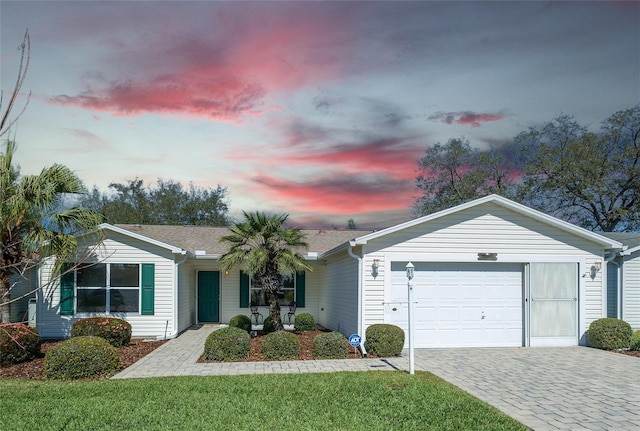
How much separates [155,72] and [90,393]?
7641mm

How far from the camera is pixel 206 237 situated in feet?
64.2

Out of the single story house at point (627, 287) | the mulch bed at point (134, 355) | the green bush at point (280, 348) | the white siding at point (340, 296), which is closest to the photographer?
the mulch bed at point (134, 355)

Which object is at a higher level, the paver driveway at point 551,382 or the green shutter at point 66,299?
the green shutter at point 66,299

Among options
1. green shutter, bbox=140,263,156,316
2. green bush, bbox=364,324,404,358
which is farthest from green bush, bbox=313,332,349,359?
green shutter, bbox=140,263,156,316

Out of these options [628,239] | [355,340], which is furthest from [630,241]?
[355,340]

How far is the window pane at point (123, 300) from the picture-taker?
14328mm

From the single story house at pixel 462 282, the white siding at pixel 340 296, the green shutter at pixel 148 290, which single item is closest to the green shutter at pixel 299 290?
the white siding at pixel 340 296

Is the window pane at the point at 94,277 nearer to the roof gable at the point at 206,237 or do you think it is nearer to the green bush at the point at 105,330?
the green bush at the point at 105,330

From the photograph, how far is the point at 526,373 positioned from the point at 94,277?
11.6 m

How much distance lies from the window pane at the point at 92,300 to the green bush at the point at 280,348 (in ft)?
19.7

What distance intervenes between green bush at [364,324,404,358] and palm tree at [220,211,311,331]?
2581 mm

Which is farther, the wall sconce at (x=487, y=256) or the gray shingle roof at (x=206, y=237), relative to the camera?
the gray shingle roof at (x=206, y=237)

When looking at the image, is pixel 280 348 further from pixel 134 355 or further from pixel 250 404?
pixel 250 404

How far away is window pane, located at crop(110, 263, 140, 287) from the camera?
14.4 m
